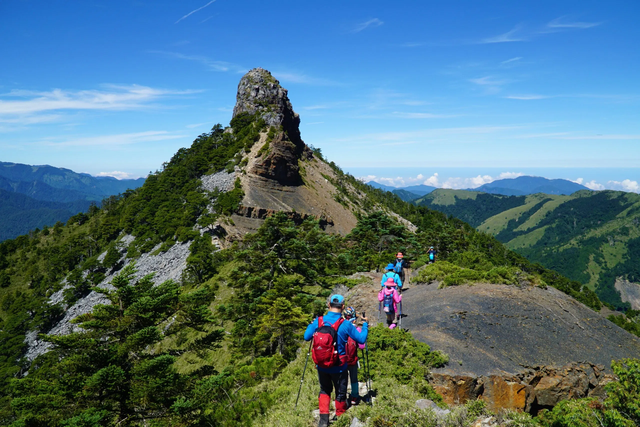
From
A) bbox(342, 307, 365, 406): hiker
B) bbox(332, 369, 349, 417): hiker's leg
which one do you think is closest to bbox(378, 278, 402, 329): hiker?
bbox(342, 307, 365, 406): hiker

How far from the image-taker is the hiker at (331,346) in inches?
258

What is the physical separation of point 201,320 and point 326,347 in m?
7.44

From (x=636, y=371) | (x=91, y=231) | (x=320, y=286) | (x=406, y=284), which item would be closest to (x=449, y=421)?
(x=636, y=371)

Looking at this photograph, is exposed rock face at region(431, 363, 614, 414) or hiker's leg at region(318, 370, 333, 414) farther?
exposed rock face at region(431, 363, 614, 414)

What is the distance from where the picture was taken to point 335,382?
23.0ft

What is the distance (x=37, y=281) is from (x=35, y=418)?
3231 inches

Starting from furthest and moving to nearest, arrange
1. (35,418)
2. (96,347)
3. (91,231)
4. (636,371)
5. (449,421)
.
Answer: (91,231) → (96,347) → (35,418) → (636,371) → (449,421)

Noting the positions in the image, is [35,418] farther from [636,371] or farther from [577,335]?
[577,335]

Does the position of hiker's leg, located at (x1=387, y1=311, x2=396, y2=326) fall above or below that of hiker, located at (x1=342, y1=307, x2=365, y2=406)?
below

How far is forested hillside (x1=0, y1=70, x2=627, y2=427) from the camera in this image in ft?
31.2

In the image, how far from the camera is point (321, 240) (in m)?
29.3

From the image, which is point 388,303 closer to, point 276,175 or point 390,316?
point 390,316

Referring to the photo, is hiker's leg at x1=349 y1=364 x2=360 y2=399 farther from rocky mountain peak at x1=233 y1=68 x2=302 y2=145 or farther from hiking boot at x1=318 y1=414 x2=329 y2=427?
rocky mountain peak at x1=233 y1=68 x2=302 y2=145

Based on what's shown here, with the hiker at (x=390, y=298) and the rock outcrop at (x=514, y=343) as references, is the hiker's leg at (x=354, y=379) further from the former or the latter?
the hiker at (x=390, y=298)
